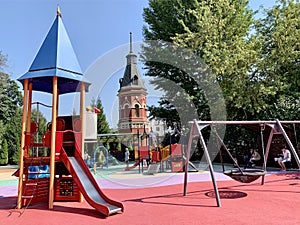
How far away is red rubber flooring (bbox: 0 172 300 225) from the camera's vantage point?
5.13m

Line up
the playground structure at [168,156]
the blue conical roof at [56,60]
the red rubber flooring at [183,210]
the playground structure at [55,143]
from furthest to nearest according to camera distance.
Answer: the playground structure at [168,156]
the blue conical roof at [56,60]
the playground structure at [55,143]
the red rubber flooring at [183,210]

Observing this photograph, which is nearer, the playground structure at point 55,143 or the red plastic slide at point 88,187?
the red plastic slide at point 88,187

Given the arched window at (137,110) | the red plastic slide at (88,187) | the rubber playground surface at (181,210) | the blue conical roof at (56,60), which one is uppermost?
the arched window at (137,110)

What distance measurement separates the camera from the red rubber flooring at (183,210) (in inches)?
202

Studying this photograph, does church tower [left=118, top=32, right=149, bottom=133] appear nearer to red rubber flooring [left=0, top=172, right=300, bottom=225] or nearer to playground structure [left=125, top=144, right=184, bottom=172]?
playground structure [left=125, top=144, right=184, bottom=172]

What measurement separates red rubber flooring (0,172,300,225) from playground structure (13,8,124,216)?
0.38 m

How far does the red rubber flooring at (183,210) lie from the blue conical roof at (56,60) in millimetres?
3361

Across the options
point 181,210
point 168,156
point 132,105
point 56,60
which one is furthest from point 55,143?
point 132,105

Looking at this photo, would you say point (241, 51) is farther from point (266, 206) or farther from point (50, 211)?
point (50, 211)

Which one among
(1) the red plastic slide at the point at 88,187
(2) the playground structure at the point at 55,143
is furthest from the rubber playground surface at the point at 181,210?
(2) the playground structure at the point at 55,143

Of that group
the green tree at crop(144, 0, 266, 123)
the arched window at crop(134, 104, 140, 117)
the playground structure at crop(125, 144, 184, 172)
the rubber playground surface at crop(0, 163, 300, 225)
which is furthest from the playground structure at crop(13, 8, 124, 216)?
the arched window at crop(134, 104, 140, 117)

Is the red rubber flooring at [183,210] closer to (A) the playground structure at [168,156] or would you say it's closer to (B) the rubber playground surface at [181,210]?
(B) the rubber playground surface at [181,210]

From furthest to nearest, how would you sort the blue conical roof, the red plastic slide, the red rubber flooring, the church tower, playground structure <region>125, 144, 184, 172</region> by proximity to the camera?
the church tower, playground structure <region>125, 144, 184, 172</region>, the blue conical roof, the red plastic slide, the red rubber flooring

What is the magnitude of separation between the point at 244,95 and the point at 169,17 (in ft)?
30.3
